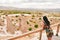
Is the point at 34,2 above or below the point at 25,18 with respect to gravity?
above

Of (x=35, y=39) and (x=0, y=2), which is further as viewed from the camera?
(x=0, y=2)

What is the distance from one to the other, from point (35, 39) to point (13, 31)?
0.55 m

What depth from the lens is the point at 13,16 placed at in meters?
2.74

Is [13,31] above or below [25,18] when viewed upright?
below

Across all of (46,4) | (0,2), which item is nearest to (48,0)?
(46,4)

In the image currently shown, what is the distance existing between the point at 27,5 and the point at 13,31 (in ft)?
1.46

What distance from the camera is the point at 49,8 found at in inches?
108

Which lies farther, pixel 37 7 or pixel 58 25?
pixel 37 7

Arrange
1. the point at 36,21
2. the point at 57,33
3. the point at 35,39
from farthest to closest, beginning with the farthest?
the point at 36,21, the point at 57,33, the point at 35,39

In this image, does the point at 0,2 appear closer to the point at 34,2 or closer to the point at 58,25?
the point at 34,2

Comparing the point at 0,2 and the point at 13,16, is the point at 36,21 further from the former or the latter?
the point at 0,2

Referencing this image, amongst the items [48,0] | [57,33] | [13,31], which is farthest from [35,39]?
[48,0]

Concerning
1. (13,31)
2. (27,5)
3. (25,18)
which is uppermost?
(27,5)

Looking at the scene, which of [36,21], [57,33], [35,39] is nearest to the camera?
[35,39]
